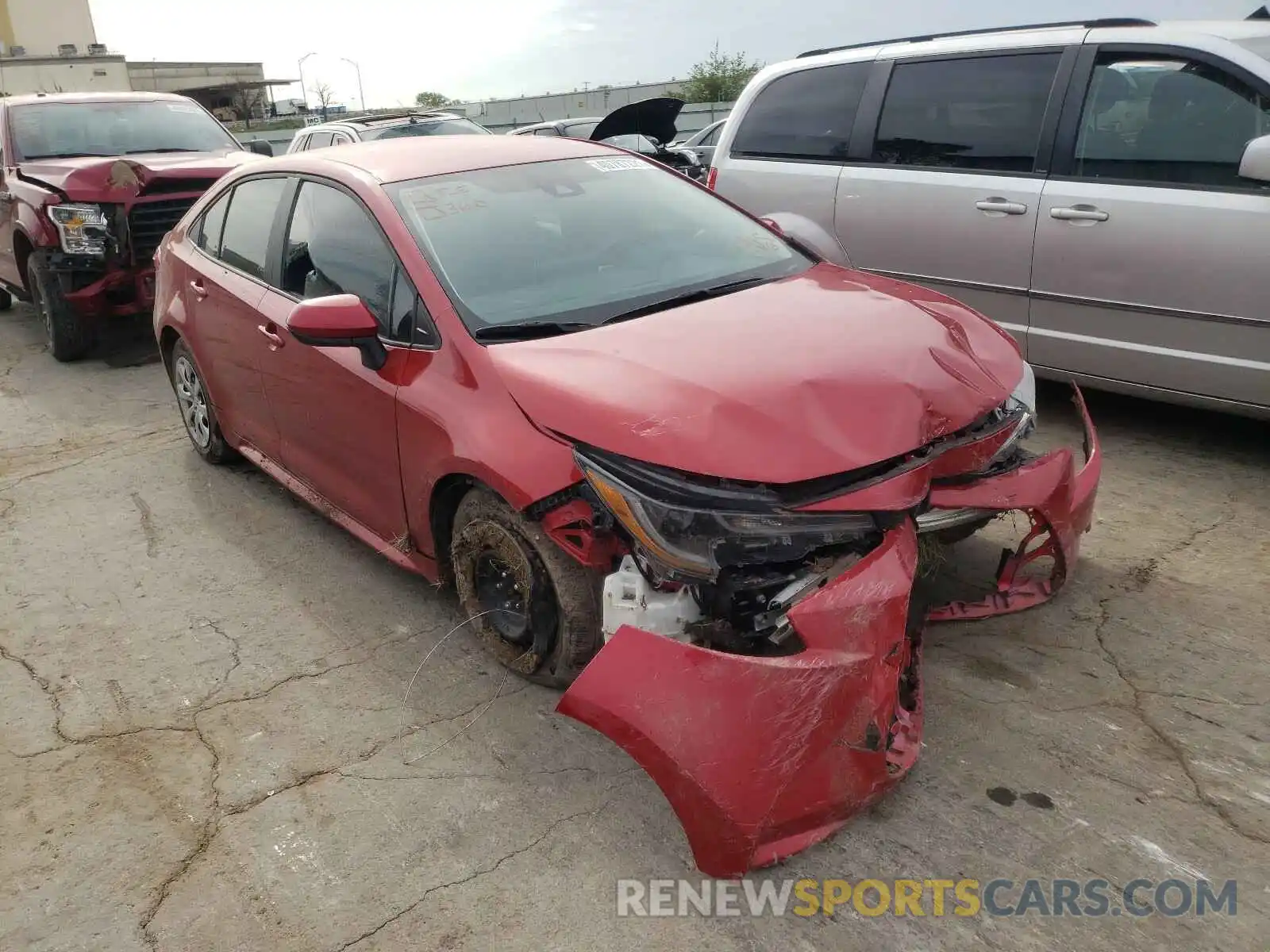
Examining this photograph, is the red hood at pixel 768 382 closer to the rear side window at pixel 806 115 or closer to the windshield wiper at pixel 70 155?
the rear side window at pixel 806 115

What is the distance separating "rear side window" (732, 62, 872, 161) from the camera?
551cm

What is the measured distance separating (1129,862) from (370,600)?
2679 millimetres

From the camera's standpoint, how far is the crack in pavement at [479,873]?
7.63ft

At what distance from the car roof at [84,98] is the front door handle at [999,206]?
23.8ft

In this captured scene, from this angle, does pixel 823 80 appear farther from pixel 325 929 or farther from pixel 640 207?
pixel 325 929

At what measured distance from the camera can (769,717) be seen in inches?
88.1

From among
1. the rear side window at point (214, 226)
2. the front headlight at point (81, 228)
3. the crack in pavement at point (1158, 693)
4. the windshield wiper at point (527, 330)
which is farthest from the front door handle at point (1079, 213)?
the front headlight at point (81, 228)

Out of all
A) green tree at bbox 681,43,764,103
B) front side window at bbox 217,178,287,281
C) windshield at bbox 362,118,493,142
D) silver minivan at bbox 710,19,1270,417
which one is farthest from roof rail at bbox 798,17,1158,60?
green tree at bbox 681,43,764,103

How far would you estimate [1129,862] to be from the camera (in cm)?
235

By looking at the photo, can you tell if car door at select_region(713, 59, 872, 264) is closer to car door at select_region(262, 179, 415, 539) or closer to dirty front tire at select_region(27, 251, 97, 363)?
car door at select_region(262, 179, 415, 539)

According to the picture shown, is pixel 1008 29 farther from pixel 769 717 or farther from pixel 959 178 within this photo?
pixel 769 717

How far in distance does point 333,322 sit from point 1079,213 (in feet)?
11.0

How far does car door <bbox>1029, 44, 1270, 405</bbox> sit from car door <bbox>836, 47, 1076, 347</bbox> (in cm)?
13

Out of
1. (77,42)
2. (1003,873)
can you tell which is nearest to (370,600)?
(1003,873)
